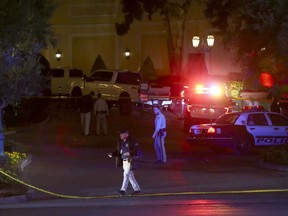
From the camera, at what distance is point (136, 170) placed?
702 inches

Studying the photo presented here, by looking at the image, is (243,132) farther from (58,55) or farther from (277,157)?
(58,55)

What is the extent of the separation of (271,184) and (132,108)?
19.1m

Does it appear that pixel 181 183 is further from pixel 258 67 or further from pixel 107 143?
pixel 107 143

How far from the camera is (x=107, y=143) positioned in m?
24.8

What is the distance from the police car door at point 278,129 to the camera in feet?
73.2

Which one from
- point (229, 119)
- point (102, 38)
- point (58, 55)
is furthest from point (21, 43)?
point (102, 38)

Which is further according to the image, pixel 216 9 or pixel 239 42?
pixel 216 9

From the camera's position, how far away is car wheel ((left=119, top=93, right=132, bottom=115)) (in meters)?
33.8

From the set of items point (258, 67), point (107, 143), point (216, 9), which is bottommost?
point (107, 143)

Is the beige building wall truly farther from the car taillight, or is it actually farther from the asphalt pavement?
the car taillight

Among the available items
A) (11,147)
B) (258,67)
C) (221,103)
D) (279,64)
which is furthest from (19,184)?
(221,103)

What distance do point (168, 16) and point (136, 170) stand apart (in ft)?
85.4

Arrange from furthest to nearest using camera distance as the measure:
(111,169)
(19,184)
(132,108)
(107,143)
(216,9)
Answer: (216,9) < (132,108) < (107,143) < (111,169) < (19,184)

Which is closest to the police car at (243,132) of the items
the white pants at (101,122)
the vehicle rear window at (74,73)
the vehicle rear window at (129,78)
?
the white pants at (101,122)
